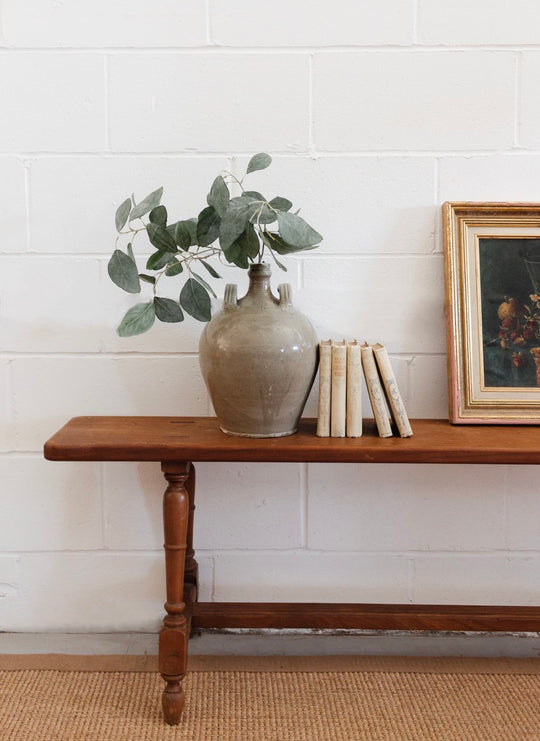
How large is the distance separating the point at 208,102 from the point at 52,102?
33cm

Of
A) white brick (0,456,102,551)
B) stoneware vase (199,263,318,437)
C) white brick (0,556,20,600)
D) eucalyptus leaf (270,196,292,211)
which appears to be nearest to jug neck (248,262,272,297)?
stoneware vase (199,263,318,437)

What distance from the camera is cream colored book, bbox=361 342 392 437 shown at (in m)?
1.26

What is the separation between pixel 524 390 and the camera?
139cm

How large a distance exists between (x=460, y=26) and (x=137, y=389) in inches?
40.1

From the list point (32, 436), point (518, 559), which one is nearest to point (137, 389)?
point (32, 436)

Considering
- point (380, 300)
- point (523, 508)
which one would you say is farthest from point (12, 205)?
point (523, 508)

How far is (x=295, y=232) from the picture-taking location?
1.14m

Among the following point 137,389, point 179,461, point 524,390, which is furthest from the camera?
point 137,389

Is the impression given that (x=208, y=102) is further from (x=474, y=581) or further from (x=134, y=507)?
(x=474, y=581)

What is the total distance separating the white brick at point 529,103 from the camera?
1.42 m

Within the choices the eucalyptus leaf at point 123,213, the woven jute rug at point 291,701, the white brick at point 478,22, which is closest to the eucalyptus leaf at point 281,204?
the eucalyptus leaf at point 123,213

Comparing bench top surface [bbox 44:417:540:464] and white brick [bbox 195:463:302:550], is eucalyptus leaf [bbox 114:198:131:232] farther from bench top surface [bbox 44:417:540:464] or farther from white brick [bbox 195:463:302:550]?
white brick [bbox 195:463:302:550]

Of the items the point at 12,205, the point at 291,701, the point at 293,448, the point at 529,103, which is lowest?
the point at 291,701

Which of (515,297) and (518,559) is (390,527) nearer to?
(518,559)
